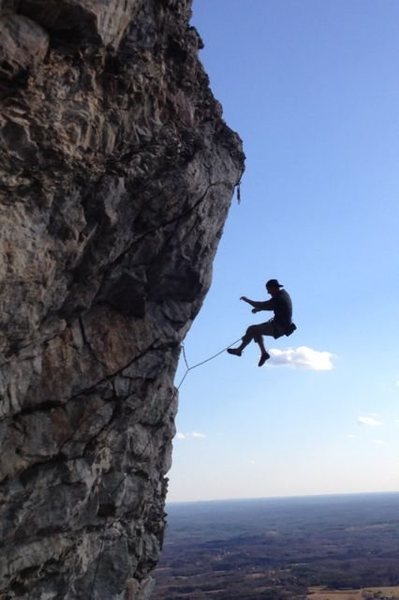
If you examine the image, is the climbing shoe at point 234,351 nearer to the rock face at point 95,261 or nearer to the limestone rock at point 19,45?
the rock face at point 95,261

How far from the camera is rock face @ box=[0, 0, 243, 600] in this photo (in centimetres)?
944

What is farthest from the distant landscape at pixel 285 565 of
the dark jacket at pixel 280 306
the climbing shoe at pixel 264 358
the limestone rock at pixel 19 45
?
the limestone rock at pixel 19 45

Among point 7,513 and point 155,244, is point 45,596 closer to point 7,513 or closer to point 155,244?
point 7,513

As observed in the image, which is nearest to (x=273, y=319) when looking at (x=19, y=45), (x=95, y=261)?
(x=95, y=261)

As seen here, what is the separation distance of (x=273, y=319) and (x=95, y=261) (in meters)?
4.16

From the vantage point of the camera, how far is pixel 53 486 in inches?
457

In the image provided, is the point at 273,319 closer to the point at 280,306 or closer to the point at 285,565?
the point at 280,306

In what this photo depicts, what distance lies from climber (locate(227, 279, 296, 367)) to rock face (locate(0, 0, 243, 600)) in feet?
5.04

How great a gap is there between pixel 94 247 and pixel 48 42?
341cm

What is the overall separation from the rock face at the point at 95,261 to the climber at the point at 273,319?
60.5 inches

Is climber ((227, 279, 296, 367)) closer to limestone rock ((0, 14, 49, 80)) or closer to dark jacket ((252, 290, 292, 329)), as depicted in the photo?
dark jacket ((252, 290, 292, 329))

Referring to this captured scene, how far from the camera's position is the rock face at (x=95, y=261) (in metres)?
9.44

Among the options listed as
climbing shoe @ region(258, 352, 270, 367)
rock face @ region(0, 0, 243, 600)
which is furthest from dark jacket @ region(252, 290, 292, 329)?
→ rock face @ region(0, 0, 243, 600)

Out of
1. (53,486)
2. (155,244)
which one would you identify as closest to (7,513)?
(53,486)
